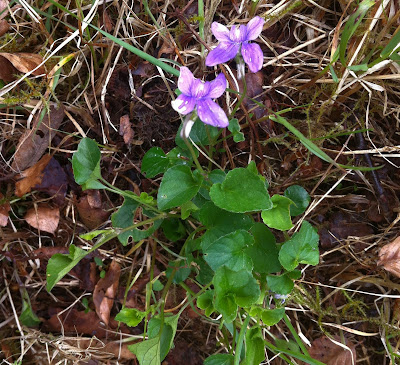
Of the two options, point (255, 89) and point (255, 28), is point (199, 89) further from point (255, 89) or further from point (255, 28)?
point (255, 89)

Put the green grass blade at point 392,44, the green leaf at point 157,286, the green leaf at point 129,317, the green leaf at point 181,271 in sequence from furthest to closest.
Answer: the green leaf at point 157,286
the green leaf at point 181,271
the green leaf at point 129,317
the green grass blade at point 392,44

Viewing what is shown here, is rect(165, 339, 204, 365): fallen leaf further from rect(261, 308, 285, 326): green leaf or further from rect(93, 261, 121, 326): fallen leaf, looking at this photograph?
rect(261, 308, 285, 326): green leaf

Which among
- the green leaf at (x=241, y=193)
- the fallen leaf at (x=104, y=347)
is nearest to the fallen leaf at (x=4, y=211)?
the fallen leaf at (x=104, y=347)

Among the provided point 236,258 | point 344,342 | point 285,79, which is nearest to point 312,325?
point 344,342

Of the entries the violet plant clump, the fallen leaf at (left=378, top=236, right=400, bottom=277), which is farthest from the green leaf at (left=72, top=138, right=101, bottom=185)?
the fallen leaf at (left=378, top=236, right=400, bottom=277)

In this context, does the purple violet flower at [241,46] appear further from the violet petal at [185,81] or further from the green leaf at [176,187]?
the green leaf at [176,187]

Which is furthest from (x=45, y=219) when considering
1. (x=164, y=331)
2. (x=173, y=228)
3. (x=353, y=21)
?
(x=353, y=21)
